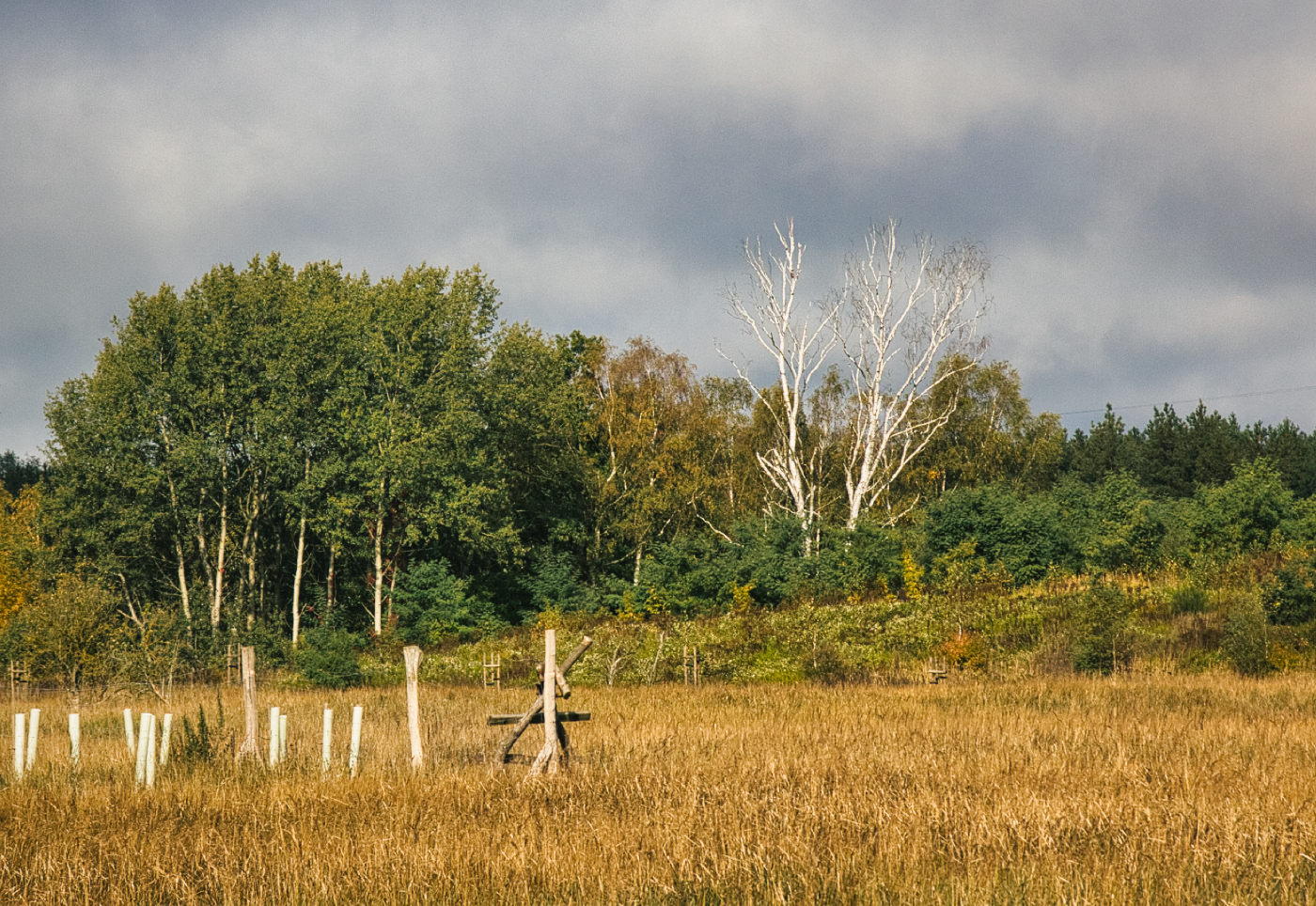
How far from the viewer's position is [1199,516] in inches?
1345

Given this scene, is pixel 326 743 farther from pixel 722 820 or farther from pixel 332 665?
pixel 332 665

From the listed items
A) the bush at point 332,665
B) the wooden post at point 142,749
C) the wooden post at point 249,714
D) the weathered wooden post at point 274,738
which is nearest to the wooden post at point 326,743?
the weathered wooden post at point 274,738

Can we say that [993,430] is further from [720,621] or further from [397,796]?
[397,796]

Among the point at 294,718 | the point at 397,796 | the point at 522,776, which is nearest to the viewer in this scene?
the point at 397,796

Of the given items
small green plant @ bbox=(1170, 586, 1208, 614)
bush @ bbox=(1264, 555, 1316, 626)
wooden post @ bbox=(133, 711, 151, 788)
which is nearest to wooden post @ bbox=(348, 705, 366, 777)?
wooden post @ bbox=(133, 711, 151, 788)

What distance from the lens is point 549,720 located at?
12133 mm

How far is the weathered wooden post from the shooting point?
40.7 ft

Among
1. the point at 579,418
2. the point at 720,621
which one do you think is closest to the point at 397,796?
the point at 720,621

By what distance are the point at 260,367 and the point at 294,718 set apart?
88.6 ft

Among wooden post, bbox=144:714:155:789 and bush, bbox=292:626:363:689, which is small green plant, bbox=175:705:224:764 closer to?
wooden post, bbox=144:714:155:789

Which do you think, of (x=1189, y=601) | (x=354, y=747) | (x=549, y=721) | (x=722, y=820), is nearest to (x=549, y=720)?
(x=549, y=721)

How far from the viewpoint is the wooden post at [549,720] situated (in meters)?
11.7

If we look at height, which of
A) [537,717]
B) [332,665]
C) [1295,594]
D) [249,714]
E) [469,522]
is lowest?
[332,665]

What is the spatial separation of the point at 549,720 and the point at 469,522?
29.6 m
